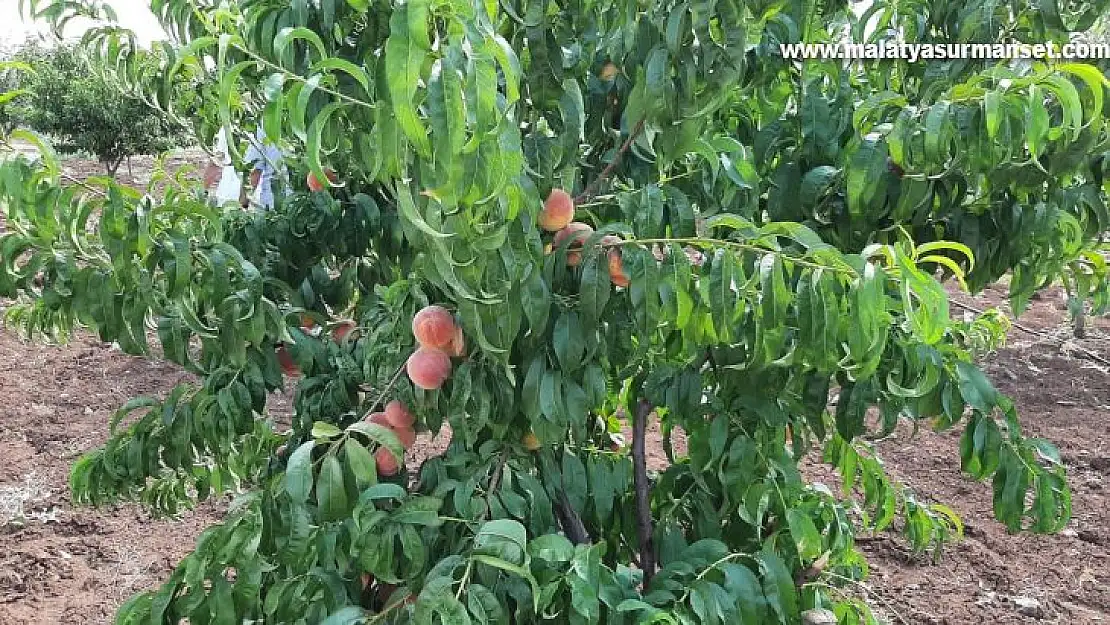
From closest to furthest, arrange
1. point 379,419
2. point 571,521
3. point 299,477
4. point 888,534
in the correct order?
point 299,477 < point 379,419 < point 571,521 < point 888,534

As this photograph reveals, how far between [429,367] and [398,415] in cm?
17

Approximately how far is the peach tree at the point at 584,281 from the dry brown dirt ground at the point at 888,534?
1.75m

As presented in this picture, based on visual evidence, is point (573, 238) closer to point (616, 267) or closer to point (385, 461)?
point (616, 267)

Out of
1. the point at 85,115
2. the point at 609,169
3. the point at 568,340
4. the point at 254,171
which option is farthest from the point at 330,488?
the point at 85,115

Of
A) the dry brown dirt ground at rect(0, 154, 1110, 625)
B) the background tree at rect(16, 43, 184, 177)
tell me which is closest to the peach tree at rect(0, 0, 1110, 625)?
the dry brown dirt ground at rect(0, 154, 1110, 625)

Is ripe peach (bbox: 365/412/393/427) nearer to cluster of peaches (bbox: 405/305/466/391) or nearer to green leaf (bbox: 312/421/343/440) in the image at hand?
cluster of peaches (bbox: 405/305/466/391)

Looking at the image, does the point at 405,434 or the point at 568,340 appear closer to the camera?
the point at 568,340

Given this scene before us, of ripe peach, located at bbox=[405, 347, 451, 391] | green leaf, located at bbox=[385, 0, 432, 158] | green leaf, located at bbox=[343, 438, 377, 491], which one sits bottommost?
green leaf, located at bbox=[343, 438, 377, 491]

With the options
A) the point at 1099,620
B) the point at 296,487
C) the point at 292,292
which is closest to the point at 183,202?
the point at 292,292

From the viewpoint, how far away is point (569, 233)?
129 cm

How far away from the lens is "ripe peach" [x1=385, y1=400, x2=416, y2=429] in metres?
1.46

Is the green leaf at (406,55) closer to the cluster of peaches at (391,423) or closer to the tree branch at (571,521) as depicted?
the cluster of peaches at (391,423)

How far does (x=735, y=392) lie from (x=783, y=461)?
Result: 148 mm

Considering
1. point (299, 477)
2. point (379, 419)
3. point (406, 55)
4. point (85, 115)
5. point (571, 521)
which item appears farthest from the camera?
point (85, 115)
